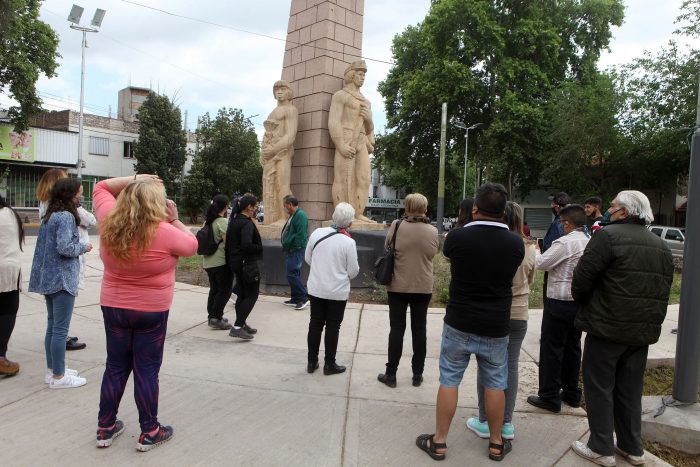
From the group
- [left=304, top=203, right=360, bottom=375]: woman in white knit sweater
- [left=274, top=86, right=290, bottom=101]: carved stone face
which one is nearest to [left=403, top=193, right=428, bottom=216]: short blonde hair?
[left=304, top=203, right=360, bottom=375]: woman in white knit sweater

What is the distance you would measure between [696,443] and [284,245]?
5.07 meters

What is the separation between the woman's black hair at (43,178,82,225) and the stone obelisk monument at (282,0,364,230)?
525 centimetres

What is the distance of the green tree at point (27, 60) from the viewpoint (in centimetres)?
2236

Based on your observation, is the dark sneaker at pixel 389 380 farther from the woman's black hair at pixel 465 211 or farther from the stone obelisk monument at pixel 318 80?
the stone obelisk monument at pixel 318 80

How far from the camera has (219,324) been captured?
5.79 metres

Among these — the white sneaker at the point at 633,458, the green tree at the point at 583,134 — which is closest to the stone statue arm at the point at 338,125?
the white sneaker at the point at 633,458

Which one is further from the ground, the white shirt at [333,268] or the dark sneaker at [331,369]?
the white shirt at [333,268]

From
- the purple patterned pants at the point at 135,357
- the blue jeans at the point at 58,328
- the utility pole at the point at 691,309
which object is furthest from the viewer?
the blue jeans at the point at 58,328

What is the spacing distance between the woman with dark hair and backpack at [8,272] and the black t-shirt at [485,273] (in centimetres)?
354

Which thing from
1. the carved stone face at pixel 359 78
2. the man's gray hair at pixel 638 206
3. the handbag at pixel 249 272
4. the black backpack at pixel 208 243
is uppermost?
the carved stone face at pixel 359 78

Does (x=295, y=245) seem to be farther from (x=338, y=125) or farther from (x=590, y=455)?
(x=590, y=455)

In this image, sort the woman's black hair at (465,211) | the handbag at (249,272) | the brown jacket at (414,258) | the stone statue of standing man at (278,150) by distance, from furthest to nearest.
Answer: the stone statue of standing man at (278,150), the handbag at (249,272), the brown jacket at (414,258), the woman's black hair at (465,211)

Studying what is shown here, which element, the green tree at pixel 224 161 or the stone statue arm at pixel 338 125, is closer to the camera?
the stone statue arm at pixel 338 125

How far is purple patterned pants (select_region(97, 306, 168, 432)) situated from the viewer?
9.44ft
